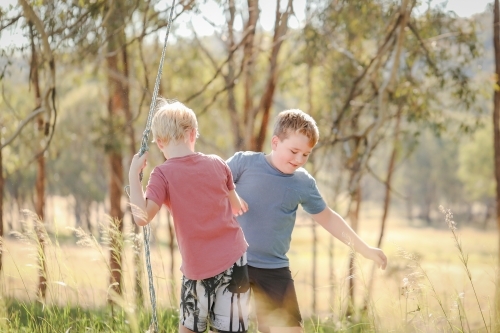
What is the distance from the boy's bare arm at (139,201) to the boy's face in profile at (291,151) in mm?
792

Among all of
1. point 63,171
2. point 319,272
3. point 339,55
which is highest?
point 339,55

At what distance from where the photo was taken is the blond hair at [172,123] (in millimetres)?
2576

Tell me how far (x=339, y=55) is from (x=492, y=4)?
480cm

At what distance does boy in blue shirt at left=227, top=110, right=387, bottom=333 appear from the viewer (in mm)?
3023

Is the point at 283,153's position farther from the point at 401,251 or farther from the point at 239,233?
the point at 401,251

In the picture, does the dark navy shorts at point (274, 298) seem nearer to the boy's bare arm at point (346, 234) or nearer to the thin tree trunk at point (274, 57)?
the boy's bare arm at point (346, 234)

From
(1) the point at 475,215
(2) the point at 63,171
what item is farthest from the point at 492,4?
(1) the point at 475,215

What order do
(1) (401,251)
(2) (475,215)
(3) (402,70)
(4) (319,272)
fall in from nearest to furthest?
(1) (401,251)
(3) (402,70)
(4) (319,272)
(2) (475,215)

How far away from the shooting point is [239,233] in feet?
9.00

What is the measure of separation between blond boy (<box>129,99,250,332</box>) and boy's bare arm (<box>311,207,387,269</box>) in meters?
0.59

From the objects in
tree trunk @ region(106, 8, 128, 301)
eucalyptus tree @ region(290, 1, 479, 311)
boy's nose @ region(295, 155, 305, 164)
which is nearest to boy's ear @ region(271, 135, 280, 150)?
boy's nose @ region(295, 155, 305, 164)

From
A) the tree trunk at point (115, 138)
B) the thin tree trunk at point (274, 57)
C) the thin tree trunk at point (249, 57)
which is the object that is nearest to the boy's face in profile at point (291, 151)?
the thin tree trunk at point (274, 57)

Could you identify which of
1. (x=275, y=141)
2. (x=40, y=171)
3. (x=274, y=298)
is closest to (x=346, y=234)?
(x=274, y=298)

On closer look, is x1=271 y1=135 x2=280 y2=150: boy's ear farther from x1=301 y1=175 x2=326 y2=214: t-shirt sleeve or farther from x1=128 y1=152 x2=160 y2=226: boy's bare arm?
x1=128 y1=152 x2=160 y2=226: boy's bare arm
